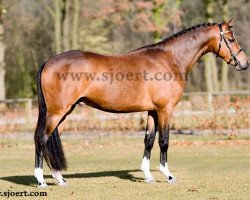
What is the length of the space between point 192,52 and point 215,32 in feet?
1.86

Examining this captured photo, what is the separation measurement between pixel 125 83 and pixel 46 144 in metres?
1.74

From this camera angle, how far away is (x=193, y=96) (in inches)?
958

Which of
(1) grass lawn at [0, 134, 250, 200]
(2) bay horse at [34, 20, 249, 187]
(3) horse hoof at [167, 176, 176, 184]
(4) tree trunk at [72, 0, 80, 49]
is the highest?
(4) tree trunk at [72, 0, 80, 49]

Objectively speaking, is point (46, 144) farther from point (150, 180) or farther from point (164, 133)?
point (164, 133)

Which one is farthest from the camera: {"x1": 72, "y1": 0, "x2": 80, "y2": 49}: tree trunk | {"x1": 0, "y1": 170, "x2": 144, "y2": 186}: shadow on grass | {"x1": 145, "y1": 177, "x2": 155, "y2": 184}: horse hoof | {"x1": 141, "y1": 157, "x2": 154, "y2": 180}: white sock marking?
{"x1": 72, "y1": 0, "x2": 80, "y2": 49}: tree trunk

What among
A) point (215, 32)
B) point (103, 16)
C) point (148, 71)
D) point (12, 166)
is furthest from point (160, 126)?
point (103, 16)

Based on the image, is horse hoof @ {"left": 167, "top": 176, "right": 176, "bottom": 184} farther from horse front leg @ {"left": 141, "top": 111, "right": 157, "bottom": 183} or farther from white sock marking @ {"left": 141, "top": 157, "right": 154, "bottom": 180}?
horse front leg @ {"left": 141, "top": 111, "right": 157, "bottom": 183}

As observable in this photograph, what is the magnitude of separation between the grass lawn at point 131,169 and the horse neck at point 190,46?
7.06 feet

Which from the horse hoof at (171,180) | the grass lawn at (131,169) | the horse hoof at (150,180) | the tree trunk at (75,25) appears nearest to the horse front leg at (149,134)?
the horse hoof at (150,180)

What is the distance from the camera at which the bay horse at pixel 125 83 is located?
10.6m

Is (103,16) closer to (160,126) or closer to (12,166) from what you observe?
(12,166)

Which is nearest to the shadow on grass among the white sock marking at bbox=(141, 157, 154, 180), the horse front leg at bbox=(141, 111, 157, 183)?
the white sock marking at bbox=(141, 157, 154, 180)

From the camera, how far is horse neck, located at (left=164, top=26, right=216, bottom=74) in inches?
444

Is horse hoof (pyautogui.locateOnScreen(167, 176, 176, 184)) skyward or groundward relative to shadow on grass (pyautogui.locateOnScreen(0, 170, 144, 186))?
skyward
